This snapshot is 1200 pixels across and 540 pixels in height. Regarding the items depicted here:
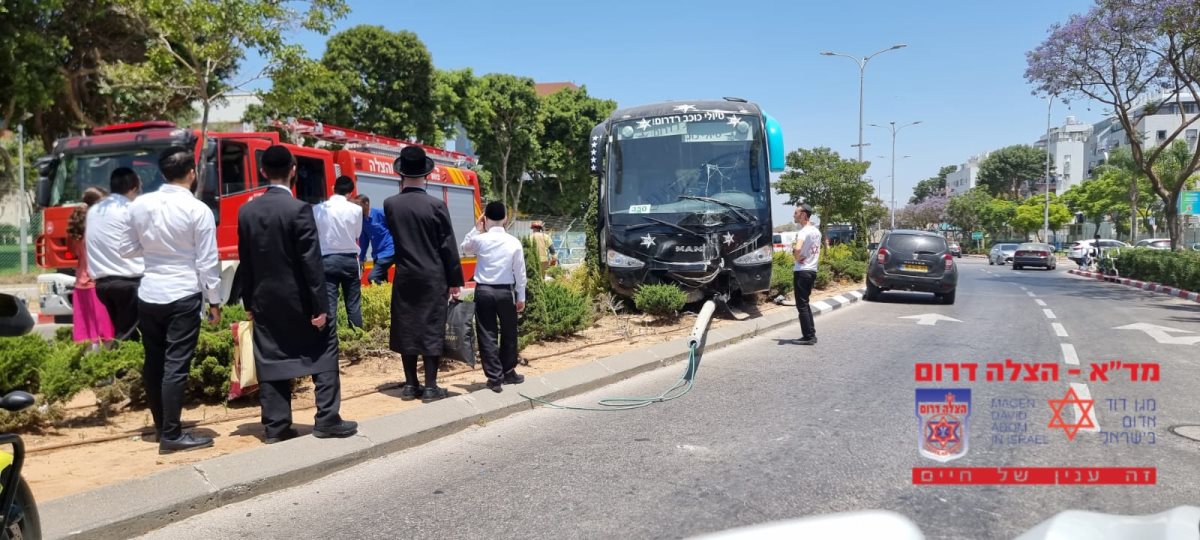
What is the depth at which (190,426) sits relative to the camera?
5.30 metres

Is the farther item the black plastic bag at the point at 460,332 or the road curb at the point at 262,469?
the black plastic bag at the point at 460,332

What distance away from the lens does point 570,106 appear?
42844 mm

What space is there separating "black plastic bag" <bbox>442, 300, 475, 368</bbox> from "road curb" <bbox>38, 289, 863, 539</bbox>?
1.51 feet

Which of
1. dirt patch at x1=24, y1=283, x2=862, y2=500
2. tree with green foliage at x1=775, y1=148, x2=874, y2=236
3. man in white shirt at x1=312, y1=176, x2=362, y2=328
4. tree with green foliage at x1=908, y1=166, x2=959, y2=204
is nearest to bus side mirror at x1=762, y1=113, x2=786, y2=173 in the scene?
dirt patch at x1=24, y1=283, x2=862, y2=500

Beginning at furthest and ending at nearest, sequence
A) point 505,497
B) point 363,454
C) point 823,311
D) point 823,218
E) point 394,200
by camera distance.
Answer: point 823,218 → point 823,311 → point 394,200 → point 363,454 → point 505,497

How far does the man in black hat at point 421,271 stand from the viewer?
596 cm

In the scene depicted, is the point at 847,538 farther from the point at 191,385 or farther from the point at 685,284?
the point at 685,284

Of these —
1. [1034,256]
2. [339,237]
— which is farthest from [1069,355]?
[1034,256]

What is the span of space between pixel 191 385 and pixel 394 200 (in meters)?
2.03

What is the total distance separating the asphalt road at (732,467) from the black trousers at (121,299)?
2.42 meters

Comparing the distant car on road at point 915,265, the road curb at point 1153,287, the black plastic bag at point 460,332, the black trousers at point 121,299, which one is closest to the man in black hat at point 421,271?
the black plastic bag at point 460,332

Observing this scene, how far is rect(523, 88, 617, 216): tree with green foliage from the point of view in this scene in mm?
42281

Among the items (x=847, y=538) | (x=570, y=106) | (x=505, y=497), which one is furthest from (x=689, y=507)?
(x=570, y=106)

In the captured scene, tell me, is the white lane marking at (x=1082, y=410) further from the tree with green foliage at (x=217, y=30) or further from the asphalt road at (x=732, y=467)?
the tree with green foliage at (x=217, y=30)
